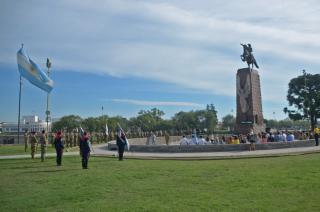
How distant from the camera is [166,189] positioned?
10594 millimetres

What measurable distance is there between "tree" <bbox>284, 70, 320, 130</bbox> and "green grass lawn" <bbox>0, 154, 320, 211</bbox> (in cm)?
6033

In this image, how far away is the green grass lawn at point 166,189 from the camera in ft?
28.2

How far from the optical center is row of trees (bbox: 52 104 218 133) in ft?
336

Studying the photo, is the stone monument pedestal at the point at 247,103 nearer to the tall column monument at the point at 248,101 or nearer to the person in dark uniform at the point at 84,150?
the tall column monument at the point at 248,101

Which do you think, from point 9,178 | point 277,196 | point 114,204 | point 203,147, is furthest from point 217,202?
point 203,147

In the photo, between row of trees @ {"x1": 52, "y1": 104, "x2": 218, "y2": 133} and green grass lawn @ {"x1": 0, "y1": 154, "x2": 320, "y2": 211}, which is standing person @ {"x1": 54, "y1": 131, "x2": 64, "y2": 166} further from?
row of trees @ {"x1": 52, "y1": 104, "x2": 218, "y2": 133}

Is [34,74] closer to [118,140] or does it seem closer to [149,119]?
[118,140]

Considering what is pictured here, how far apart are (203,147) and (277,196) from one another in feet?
Result: 54.2

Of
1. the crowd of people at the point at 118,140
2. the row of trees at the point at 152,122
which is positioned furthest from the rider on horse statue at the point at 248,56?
the row of trees at the point at 152,122

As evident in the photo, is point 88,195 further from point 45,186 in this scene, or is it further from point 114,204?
point 45,186

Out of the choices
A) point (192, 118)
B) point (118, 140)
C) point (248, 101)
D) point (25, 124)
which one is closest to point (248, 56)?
point (248, 101)

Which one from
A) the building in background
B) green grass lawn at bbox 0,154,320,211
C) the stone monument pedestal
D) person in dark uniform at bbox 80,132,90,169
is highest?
the building in background

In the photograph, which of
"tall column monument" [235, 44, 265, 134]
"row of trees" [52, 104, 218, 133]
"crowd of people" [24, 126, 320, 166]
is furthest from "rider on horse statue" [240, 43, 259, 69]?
"row of trees" [52, 104, 218, 133]

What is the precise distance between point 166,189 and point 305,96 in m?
67.8
